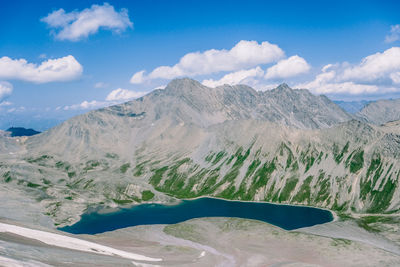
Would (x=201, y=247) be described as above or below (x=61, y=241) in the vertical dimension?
below

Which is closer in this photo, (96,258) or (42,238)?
(96,258)

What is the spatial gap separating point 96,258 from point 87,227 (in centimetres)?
14152

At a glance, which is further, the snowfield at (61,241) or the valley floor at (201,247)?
the snowfield at (61,241)

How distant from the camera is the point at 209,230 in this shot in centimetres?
13512

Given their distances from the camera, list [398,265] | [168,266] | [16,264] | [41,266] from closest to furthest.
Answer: [16,264], [41,266], [168,266], [398,265]

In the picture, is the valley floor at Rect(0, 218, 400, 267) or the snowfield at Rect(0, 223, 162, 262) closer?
the valley floor at Rect(0, 218, 400, 267)

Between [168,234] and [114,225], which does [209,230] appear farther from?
[114,225]

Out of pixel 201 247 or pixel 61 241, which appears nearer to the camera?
pixel 61 241

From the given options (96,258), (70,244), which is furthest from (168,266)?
(70,244)

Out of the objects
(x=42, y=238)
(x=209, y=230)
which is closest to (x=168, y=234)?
(x=209, y=230)

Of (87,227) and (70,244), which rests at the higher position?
(70,244)

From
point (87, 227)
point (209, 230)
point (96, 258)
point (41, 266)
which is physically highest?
point (41, 266)

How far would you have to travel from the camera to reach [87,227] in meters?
193

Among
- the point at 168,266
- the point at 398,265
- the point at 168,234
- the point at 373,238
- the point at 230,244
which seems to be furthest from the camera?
the point at 373,238
